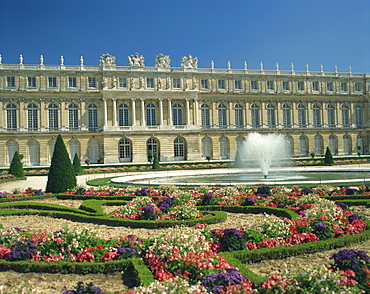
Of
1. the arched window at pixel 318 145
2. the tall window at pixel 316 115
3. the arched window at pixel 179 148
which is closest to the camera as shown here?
the arched window at pixel 179 148

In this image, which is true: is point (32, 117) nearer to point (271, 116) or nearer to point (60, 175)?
point (60, 175)

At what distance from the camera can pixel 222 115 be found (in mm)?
50438

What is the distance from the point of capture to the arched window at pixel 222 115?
50.3 meters

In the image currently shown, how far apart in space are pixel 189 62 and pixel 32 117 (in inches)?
864

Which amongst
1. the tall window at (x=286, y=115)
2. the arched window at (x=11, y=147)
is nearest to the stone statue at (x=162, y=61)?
the tall window at (x=286, y=115)

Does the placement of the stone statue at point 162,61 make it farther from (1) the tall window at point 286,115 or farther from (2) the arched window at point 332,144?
(2) the arched window at point 332,144

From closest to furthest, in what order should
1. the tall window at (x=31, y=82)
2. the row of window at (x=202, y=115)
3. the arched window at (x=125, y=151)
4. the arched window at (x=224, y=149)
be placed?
the tall window at (x=31, y=82), the row of window at (x=202, y=115), the arched window at (x=125, y=151), the arched window at (x=224, y=149)

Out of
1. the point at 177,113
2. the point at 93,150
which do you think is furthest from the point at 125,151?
the point at 177,113

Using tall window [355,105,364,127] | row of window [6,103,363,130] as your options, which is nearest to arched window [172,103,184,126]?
row of window [6,103,363,130]

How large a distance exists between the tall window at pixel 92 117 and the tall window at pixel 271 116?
24684mm

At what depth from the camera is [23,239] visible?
7.90 meters

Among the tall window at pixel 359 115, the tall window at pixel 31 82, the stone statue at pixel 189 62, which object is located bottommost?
the tall window at pixel 359 115

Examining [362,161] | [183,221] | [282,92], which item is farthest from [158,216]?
[282,92]

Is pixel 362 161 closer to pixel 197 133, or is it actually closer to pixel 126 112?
pixel 197 133
